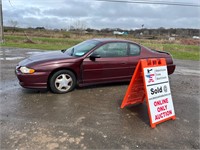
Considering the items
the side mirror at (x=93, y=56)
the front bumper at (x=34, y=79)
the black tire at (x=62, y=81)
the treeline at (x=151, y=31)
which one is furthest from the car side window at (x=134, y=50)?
the treeline at (x=151, y=31)

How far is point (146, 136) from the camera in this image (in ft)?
10.4

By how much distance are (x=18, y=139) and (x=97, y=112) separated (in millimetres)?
1617

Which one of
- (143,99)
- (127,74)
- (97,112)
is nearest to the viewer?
(97,112)

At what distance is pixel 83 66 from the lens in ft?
16.6

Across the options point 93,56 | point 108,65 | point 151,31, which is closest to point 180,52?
point 108,65

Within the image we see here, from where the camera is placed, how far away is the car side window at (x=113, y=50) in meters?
5.37

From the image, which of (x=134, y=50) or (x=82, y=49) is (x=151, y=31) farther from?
(x=82, y=49)

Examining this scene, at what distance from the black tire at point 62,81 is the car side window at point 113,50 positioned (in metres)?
0.98

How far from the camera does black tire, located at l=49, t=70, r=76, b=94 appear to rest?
485 centimetres

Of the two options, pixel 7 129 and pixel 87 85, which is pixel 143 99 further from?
pixel 7 129

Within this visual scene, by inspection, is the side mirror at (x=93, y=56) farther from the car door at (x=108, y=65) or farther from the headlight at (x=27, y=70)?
the headlight at (x=27, y=70)

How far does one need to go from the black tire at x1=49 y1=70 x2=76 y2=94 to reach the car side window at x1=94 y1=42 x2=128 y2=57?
983 mm

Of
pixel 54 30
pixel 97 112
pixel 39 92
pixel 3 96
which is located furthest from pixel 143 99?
pixel 54 30

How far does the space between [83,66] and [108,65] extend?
754 millimetres
